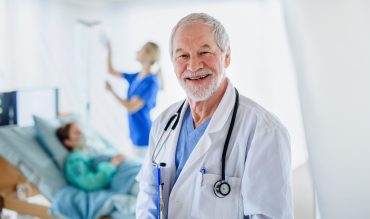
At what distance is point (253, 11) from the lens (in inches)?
122

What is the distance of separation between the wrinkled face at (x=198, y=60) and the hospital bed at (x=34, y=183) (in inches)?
40.9

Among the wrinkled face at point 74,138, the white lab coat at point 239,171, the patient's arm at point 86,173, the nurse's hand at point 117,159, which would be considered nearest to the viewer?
the white lab coat at point 239,171

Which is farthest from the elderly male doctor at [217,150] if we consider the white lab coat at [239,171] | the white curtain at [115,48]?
the white curtain at [115,48]

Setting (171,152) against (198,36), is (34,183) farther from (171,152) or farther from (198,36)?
(198,36)

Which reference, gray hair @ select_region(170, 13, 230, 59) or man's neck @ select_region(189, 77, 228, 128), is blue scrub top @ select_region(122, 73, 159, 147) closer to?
man's neck @ select_region(189, 77, 228, 128)

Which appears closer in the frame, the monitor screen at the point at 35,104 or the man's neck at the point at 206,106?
the man's neck at the point at 206,106

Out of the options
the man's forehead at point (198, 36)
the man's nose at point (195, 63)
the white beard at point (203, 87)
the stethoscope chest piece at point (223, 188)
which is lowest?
the stethoscope chest piece at point (223, 188)

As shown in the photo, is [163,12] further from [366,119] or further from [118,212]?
[366,119]

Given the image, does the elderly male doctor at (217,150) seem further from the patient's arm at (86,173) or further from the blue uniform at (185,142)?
the patient's arm at (86,173)

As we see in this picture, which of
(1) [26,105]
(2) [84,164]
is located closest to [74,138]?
(2) [84,164]

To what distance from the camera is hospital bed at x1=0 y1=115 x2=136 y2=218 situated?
78.3 inches

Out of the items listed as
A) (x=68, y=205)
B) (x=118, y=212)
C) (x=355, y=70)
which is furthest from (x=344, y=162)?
(x=68, y=205)

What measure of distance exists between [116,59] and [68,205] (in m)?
1.86

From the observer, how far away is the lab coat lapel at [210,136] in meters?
1.10
